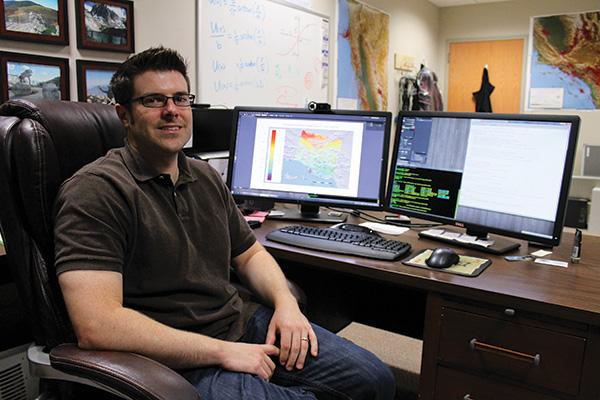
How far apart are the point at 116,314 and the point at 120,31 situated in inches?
74.2

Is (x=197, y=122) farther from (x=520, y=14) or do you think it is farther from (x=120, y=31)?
(x=520, y=14)

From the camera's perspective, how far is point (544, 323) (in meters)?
1.23

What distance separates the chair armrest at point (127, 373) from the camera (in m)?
0.93

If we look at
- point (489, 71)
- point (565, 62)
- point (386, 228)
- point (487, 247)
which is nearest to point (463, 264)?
point (487, 247)

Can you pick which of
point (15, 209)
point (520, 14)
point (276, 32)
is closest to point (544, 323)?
point (15, 209)

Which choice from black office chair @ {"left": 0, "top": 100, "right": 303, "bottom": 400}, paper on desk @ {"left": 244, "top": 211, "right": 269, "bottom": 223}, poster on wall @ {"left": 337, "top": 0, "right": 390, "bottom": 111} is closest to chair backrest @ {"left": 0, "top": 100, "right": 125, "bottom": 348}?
black office chair @ {"left": 0, "top": 100, "right": 303, "bottom": 400}

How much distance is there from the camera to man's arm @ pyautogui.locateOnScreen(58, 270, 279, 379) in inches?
41.1

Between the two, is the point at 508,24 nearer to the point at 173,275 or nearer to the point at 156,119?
the point at 156,119

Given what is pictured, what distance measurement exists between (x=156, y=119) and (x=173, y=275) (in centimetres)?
39

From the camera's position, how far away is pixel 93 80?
244 cm

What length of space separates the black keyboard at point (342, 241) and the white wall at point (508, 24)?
187 inches

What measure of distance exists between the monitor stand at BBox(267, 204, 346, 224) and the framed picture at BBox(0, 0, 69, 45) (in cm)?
→ 125

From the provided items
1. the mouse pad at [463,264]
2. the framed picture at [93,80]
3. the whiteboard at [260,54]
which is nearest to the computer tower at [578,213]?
the whiteboard at [260,54]

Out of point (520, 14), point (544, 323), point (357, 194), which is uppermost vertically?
point (520, 14)
